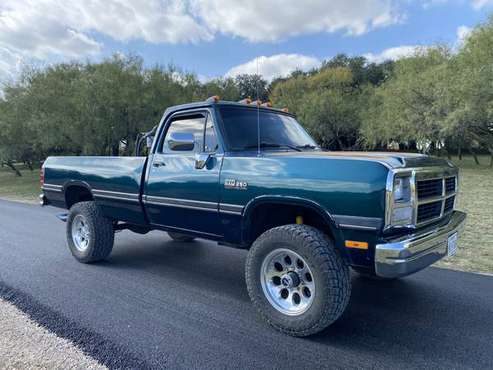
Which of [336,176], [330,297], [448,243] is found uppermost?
[336,176]

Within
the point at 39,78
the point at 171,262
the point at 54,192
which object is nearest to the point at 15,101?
the point at 39,78

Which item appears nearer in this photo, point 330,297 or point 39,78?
point 330,297

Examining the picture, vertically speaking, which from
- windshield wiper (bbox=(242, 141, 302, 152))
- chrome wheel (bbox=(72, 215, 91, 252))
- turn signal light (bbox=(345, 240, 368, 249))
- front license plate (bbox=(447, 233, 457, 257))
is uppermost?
windshield wiper (bbox=(242, 141, 302, 152))

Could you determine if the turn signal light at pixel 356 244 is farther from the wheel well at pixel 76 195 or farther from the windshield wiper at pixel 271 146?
the wheel well at pixel 76 195

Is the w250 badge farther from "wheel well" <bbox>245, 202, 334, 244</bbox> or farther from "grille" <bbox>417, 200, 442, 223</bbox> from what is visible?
"grille" <bbox>417, 200, 442, 223</bbox>

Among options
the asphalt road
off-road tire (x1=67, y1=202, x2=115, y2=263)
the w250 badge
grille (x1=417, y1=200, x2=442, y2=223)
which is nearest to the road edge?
the asphalt road

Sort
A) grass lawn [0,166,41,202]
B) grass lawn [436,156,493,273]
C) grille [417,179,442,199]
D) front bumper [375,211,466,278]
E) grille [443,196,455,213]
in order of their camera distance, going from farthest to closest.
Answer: grass lawn [0,166,41,202], grass lawn [436,156,493,273], grille [443,196,455,213], grille [417,179,442,199], front bumper [375,211,466,278]

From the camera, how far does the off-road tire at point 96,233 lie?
514 centimetres

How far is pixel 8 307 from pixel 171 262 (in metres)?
2.13

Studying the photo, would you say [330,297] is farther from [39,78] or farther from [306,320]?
[39,78]

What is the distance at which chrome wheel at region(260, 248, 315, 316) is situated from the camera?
326 cm

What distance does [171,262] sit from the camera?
545cm

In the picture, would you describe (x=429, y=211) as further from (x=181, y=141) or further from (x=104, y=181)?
(x=104, y=181)

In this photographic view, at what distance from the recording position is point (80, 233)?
5527 millimetres
